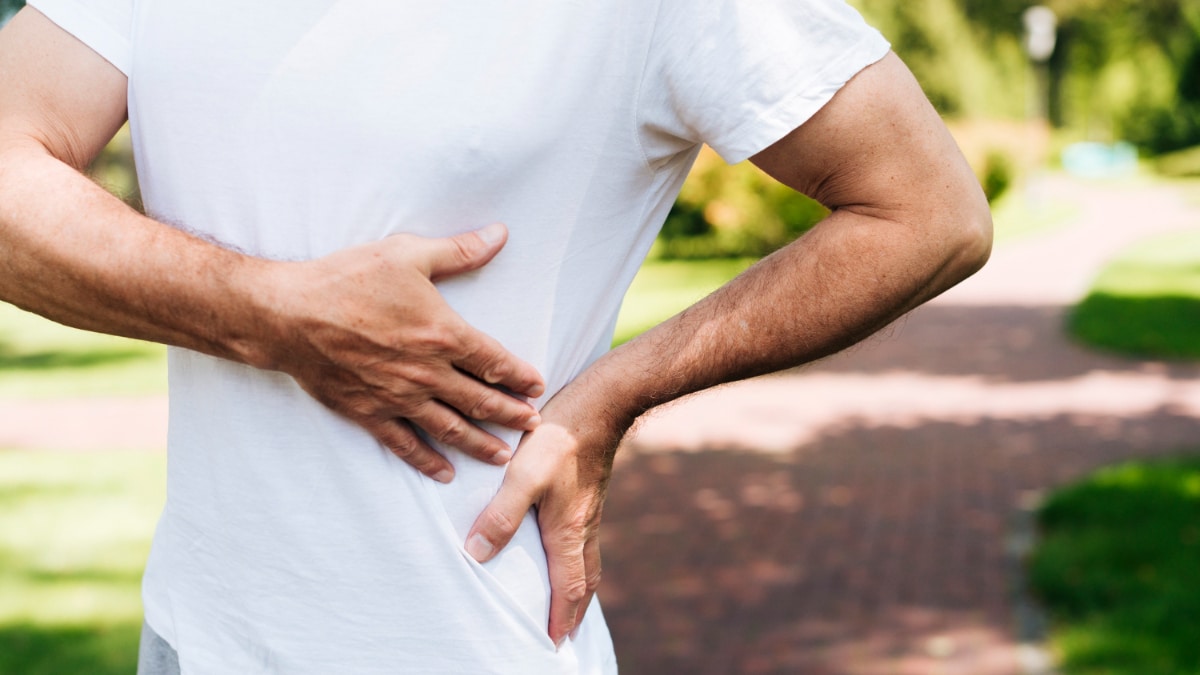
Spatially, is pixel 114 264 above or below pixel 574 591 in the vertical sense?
above

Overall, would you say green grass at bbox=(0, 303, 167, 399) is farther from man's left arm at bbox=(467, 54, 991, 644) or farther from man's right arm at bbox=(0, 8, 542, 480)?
man's left arm at bbox=(467, 54, 991, 644)

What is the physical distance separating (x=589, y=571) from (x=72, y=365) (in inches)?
473

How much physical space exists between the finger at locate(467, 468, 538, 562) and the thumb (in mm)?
268

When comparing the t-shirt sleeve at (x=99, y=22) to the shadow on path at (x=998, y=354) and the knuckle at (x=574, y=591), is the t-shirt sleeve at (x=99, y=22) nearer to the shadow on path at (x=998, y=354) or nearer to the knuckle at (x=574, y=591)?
the knuckle at (x=574, y=591)

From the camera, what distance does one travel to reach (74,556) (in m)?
5.85

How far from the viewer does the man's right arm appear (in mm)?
1304

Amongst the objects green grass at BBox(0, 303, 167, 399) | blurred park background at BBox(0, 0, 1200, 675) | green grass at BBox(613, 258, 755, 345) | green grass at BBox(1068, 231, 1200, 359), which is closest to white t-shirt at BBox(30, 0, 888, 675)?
blurred park background at BBox(0, 0, 1200, 675)

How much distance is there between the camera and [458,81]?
1.31m

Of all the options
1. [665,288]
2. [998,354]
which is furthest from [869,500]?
[665,288]

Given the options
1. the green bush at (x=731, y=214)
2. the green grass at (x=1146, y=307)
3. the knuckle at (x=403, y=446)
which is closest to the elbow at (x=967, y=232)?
the knuckle at (x=403, y=446)

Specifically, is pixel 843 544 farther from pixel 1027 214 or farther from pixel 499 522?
pixel 1027 214

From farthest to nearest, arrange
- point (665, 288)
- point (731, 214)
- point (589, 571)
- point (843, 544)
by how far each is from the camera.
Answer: point (731, 214), point (665, 288), point (843, 544), point (589, 571)

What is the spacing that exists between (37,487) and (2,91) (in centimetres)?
642

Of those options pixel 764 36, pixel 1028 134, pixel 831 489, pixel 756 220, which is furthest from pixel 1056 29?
pixel 764 36
